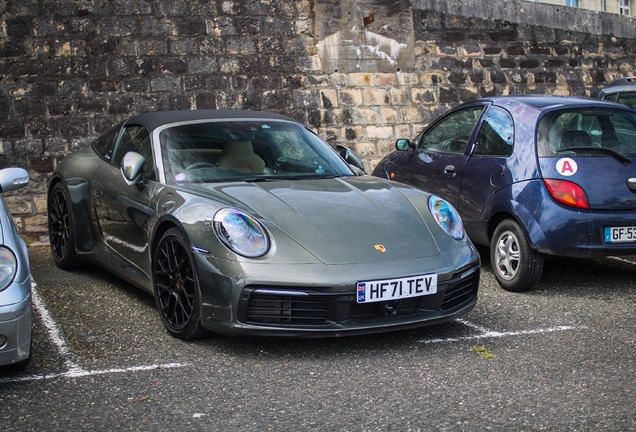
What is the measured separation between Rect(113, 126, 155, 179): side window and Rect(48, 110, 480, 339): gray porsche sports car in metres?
0.01

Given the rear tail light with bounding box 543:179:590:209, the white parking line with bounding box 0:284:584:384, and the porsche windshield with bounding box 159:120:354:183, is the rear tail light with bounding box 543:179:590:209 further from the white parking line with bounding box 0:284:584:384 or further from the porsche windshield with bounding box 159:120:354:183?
the porsche windshield with bounding box 159:120:354:183

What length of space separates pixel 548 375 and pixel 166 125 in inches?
126

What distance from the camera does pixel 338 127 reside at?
11328 mm

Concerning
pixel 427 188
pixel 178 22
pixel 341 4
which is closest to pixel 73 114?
pixel 178 22

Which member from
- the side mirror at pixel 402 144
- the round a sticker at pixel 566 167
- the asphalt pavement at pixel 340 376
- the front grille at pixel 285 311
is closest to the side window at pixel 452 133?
the side mirror at pixel 402 144

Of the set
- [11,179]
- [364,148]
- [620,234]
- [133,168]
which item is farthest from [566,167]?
[364,148]

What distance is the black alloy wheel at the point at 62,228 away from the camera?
7.10 m

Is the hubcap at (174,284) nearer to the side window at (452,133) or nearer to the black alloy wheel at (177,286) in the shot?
the black alloy wheel at (177,286)

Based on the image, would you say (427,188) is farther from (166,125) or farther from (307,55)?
(307,55)

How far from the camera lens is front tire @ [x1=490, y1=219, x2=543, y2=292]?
6.36m

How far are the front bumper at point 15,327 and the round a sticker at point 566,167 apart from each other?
3.88 meters

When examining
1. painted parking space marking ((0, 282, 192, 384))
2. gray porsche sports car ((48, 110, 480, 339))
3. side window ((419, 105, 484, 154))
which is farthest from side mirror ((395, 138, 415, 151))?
painted parking space marking ((0, 282, 192, 384))

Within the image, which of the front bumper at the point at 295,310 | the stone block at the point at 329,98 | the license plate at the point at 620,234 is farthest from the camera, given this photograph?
the stone block at the point at 329,98

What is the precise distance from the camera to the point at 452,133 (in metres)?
7.61
